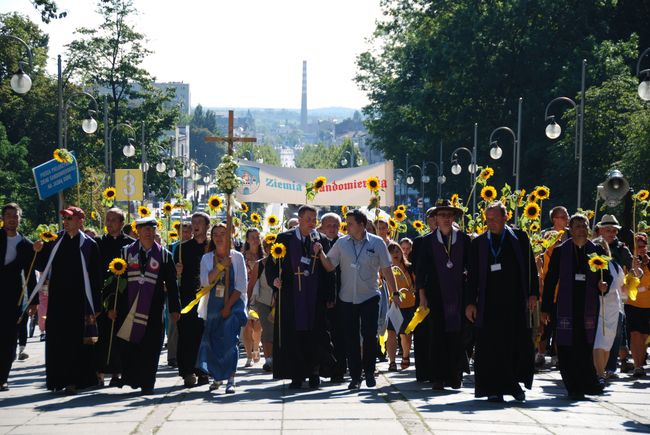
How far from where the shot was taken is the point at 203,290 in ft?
44.0

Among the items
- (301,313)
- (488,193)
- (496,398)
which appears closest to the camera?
(496,398)

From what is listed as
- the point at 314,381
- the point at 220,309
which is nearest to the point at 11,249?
the point at 220,309

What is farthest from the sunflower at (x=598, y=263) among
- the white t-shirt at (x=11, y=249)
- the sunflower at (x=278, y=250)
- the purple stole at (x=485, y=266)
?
the white t-shirt at (x=11, y=249)

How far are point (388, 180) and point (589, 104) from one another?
22391 millimetres

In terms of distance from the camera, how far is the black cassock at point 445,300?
13.2 meters

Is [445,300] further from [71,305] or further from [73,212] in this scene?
[73,212]

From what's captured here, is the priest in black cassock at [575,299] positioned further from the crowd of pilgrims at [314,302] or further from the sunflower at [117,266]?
the sunflower at [117,266]

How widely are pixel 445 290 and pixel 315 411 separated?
280 centimetres

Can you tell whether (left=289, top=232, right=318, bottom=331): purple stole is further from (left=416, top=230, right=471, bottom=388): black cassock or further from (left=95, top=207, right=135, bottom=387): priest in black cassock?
(left=95, top=207, right=135, bottom=387): priest in black cassock

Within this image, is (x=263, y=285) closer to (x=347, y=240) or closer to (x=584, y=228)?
(x=347, y=240)

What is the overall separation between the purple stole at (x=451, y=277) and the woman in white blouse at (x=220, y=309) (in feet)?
6.73

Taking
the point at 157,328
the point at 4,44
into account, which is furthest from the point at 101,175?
the point at 157,328

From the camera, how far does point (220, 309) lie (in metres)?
13.4

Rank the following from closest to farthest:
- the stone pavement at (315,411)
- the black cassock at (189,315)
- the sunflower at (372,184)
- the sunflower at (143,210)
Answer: the stone pavement at (315,411) < the black cassock at (189,315) < the sunflower at (143,210) < the sunflower at (372,184)
